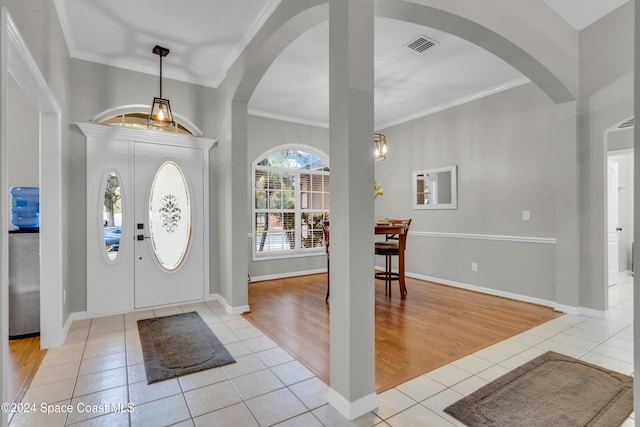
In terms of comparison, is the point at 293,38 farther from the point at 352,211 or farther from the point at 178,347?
the point at 178,347

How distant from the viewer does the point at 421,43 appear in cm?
341

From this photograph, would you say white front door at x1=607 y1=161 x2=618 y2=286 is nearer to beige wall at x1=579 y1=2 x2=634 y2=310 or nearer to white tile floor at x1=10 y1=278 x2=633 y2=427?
beige wall at x1=579 y1=2 x2=634 y2=310

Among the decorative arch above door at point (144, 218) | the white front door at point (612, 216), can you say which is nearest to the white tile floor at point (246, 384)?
the decorative arch above door at point (144, 218)

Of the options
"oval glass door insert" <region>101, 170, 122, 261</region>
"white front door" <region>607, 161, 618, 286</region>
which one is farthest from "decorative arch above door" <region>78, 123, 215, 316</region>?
"white front door" <region>607, 161, 618, 286</region>

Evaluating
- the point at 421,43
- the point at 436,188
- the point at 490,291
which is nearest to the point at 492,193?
the point at 436,188

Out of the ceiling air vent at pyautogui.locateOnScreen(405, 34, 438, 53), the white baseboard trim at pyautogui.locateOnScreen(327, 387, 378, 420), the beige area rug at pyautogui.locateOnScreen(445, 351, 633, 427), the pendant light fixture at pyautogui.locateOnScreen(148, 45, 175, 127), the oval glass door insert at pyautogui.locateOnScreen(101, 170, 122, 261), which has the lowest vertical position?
the beige area rug at pyautogui.locateOnScreen(445, 351, 633, 427)

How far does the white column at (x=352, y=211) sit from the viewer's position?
1.91m

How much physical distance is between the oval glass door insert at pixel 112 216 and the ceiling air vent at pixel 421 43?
148 inches

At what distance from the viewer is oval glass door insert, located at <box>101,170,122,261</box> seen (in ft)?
12.3

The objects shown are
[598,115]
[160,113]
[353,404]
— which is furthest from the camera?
[598,115]

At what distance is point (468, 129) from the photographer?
4898 millimetres

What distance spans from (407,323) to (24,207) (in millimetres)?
4316

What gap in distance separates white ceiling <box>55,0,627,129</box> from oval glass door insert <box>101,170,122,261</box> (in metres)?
1.43

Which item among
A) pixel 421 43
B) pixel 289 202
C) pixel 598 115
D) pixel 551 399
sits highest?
pixel 421 43
